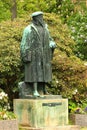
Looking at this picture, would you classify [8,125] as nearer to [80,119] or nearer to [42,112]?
[42,112]

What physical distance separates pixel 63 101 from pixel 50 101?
0.51 metres

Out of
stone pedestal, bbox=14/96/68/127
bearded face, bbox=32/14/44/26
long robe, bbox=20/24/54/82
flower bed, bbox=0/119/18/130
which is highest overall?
bearded face, bbox=32/14/44/26

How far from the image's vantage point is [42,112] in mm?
15922

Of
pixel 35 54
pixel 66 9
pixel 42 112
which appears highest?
pixel 66 9

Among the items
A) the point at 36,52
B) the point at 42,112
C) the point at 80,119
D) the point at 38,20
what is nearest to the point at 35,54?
the point at 36,52

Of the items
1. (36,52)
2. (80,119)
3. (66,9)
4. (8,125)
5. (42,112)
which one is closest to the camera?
(8,125)

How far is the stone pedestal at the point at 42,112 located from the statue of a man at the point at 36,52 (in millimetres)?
436

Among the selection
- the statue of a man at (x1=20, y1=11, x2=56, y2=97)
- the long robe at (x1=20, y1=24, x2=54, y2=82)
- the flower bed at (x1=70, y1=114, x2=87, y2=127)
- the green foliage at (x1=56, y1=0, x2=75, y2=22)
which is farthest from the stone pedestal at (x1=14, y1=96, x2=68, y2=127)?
the green foliage at (x1=56, y1=0, x2=75, y2=22)

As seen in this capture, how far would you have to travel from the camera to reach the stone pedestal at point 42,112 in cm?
1585

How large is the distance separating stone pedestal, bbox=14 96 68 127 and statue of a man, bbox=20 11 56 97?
1.43ft

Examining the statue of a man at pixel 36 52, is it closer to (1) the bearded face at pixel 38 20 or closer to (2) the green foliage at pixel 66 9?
(1) the bearded face at pixel 38 20

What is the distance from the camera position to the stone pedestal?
52.0 feet

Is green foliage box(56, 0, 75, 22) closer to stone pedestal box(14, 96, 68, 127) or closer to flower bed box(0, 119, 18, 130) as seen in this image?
stone pedestal box(14, 96, 68, 127)

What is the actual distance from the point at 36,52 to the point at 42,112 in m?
1.74
